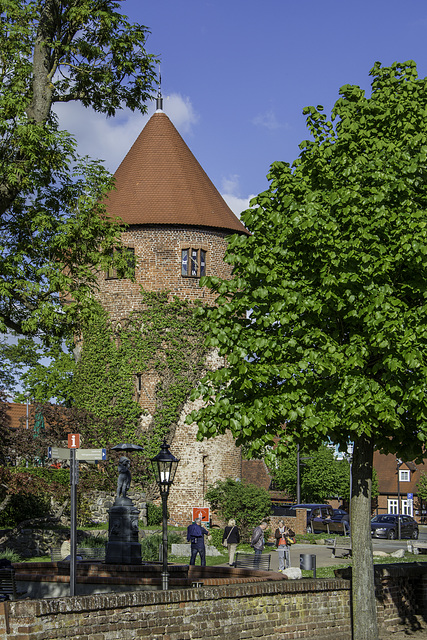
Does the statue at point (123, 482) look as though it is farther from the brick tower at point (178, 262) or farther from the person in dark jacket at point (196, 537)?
the brick tower at point (178, 262)

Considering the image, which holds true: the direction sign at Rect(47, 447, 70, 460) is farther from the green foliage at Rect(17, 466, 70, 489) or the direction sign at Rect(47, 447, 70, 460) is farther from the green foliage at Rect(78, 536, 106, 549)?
the green foliage at Rect(17, 466, 70, 489)

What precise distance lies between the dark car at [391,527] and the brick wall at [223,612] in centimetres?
3027

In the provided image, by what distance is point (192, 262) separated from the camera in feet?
118

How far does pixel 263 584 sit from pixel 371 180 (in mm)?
6400

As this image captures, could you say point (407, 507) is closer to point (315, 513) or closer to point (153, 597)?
point (315, 513)

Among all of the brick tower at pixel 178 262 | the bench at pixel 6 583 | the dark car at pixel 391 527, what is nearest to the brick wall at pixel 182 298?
the brick tower at pixel 178 262

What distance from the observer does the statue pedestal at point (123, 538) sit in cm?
1872

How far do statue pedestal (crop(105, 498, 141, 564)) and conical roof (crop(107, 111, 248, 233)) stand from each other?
1876 centimetres

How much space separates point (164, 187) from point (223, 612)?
2831cm

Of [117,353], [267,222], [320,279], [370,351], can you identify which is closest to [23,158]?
[267,222]

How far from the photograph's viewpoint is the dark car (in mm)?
44375

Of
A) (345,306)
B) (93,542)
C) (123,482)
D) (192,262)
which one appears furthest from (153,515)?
(345,306)

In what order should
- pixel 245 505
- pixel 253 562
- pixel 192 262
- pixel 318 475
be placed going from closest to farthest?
pixel 253 562
pixel 245 505
pixel 192 262
pixel 318 475

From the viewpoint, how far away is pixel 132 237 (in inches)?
1426
